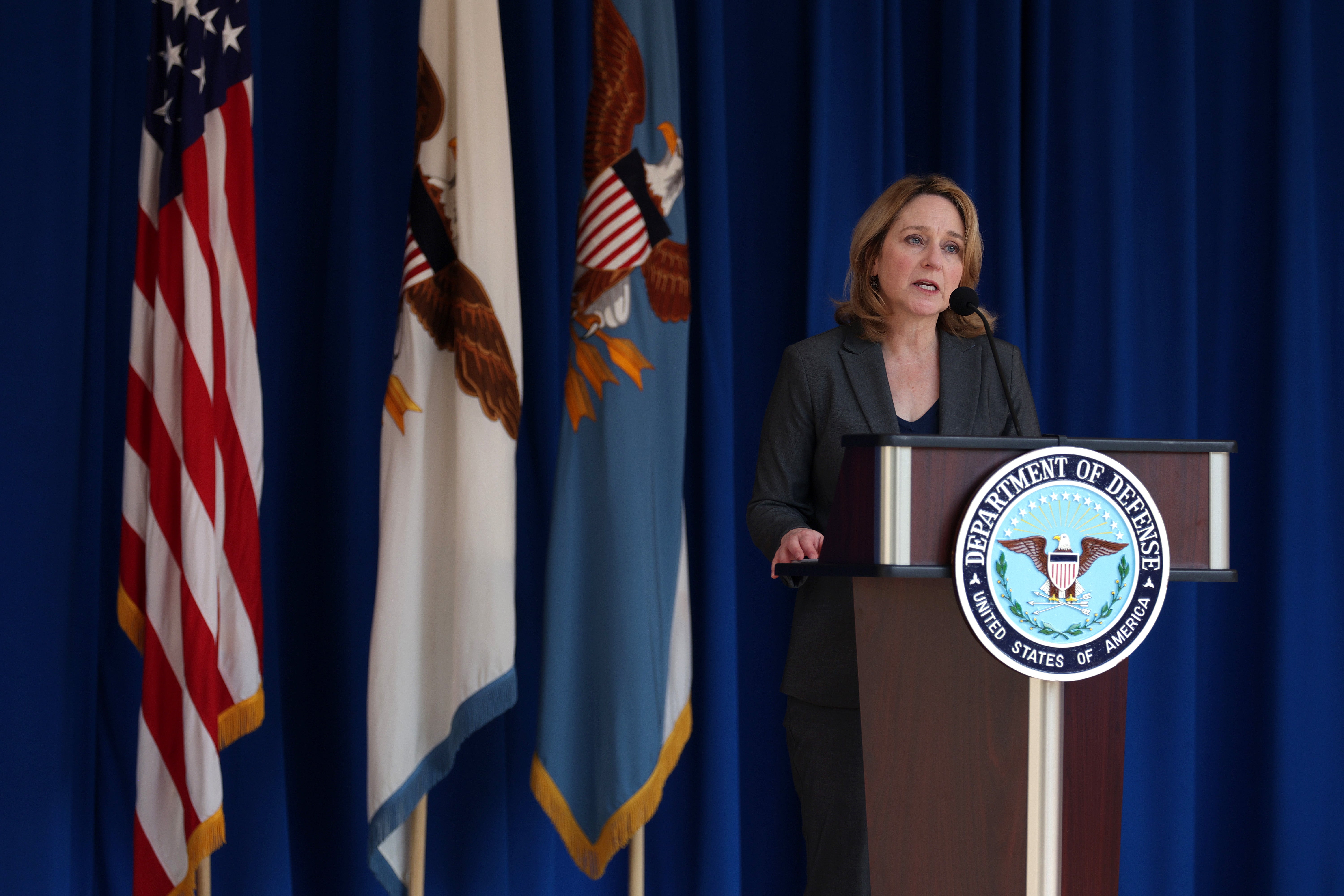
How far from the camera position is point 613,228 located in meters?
2.16

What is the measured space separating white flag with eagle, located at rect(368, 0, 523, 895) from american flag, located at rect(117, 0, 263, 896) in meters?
0.28

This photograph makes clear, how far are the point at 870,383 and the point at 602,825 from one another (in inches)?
43.0

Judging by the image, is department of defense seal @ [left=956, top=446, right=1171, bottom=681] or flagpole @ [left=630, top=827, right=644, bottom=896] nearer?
department of defense seal @ [left=956, top=446, right=1171, bottom=681]

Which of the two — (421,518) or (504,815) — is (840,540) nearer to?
(421,518)

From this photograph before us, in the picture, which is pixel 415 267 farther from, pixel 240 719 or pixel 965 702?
pixel 965 702

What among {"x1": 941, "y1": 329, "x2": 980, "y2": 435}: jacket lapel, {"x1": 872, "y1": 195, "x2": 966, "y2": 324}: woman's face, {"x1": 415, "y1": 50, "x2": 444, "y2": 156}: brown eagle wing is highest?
{"x1": 415, "y1": 50, "x2": 444, "y2": 156}: brown eagle wing

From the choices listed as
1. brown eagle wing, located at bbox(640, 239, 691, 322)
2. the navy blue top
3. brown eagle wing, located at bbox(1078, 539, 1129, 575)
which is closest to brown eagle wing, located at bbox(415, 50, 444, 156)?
brown eagle wing, located at bbox(640, 239, 691, 322)

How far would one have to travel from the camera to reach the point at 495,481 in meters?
2.09

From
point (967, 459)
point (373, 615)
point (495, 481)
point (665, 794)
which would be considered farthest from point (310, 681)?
point (967, 459)

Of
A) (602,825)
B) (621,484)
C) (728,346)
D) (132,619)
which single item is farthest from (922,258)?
(132,619)

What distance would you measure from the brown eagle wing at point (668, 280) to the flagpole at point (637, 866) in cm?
115

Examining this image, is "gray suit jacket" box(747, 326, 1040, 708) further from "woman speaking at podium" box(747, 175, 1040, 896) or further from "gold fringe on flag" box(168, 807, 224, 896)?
"gold fringe on flag" box(168, 807, 224, 896)

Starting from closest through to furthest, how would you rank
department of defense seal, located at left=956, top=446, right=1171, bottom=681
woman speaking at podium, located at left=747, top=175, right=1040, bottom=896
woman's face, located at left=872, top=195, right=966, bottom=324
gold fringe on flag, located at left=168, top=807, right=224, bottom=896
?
department of defense seal, located at left=956, top=446, right=1171, bottom=681 → woman speaking at podium, located at left=747, top=175, right=1040, bottom=896 → woman's face, located at left=872, top=195, right=966, bottom=324 → gold fringe on flag, located at left=168, top=807, right=224, bottom=896

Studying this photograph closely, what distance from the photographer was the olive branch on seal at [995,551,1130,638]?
1.06 m
